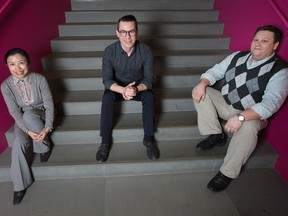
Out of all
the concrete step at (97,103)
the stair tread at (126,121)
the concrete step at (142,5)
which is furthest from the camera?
the concrete step at (142,5)

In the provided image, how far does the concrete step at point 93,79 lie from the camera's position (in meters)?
2.42

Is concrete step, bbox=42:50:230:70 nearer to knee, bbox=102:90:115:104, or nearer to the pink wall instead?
the pink wall

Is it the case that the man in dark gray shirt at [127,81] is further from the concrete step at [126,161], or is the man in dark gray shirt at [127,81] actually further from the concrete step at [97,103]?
the concrete step at [97,103]

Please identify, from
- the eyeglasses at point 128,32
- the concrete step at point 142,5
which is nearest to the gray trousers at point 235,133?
the eyeglasses at point 128,32

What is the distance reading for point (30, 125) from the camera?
177 centimetres

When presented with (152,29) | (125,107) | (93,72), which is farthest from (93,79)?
(152,29)

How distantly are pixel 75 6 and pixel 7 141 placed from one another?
2.12 metres

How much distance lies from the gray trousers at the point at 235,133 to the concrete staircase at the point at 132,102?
192mm

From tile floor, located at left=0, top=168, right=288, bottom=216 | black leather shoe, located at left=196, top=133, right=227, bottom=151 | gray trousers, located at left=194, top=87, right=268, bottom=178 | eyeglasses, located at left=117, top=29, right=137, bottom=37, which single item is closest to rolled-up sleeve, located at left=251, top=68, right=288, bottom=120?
gray trousers, located at left=194, top=87, right=268, bottom=178

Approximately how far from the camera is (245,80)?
1.84 meters

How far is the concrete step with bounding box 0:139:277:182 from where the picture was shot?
6.12ft

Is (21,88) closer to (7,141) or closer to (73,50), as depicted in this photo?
(7,141)

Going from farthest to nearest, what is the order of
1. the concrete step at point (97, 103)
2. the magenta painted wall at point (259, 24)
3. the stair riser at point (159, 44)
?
the stair riser at point (159, 44), the concrete step at point (97, 103), the magenta painted wall at point (259, 24)

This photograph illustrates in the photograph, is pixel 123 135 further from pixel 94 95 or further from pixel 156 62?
pixel 156 62
